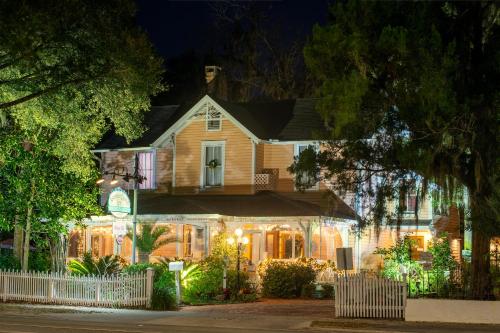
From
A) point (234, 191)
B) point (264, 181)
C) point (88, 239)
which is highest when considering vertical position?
point (264, 181)

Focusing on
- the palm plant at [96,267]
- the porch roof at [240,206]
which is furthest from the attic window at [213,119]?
the palm plant at [96,267]

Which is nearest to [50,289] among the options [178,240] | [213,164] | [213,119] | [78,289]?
[78,289]

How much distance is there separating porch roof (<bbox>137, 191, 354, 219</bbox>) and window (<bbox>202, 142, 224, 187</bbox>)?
100 cm

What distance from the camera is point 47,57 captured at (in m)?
25.7

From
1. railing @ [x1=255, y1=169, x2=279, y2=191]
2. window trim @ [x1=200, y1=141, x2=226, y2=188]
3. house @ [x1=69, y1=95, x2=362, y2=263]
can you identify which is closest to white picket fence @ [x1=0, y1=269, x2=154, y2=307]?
house @ [x1=69, y1=95, x2=362, y2=263]

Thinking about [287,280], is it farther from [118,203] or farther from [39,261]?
[39,261]

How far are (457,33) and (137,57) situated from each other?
10569 mm

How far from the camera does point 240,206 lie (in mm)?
35000

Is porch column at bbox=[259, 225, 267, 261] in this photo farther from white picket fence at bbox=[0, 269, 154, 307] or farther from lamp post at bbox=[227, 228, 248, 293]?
white picket fence at bbox=[0, 269, 154, 307]

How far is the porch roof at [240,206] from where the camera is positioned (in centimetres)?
3362

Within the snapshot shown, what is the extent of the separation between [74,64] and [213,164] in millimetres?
12604

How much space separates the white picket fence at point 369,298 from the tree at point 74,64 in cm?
1014

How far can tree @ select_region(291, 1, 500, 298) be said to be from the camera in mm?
20406

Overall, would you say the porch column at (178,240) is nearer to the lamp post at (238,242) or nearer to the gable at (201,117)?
the lamp post at (238,242)
